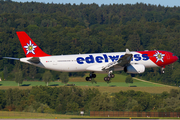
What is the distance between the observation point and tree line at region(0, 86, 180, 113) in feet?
558

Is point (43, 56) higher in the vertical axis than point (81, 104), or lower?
higher

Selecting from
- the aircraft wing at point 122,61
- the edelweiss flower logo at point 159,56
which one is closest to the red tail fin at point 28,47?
the aircraft wing at point 122,61

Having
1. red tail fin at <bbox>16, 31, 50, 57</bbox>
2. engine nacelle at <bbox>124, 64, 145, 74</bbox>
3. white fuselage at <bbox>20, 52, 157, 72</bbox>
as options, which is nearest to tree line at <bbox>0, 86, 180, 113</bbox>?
engine nacelle at <bbox>124, 64, 145, 74</bbox>

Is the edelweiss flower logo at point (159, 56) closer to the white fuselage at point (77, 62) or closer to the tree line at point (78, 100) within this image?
the white fuselage at point (77, 62)

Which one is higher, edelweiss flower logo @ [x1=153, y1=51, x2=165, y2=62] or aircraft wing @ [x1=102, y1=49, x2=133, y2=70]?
edelweiss flower logo @ [x1=153, y1=51, x2=165, y2=62]

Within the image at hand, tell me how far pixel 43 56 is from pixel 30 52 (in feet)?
10.0

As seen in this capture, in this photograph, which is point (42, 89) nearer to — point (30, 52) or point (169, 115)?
point (169, 115)

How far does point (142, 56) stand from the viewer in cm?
8588

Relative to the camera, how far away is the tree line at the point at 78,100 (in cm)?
17012

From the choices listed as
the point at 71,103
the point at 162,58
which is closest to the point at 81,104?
the point at 71,103

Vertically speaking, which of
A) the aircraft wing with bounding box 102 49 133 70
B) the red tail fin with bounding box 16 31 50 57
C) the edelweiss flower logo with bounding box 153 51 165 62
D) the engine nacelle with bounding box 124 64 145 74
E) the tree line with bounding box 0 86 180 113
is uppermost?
the red tail fin with bounding box 16 31 50 57

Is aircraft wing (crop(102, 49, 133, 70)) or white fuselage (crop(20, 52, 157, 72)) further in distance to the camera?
white fuselage (crop(20, 52, 157, 72))

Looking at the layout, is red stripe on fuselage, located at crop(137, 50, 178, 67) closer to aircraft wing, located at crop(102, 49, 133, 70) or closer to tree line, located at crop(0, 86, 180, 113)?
aircraft wing, located at crop(102, 49, 133, 70)

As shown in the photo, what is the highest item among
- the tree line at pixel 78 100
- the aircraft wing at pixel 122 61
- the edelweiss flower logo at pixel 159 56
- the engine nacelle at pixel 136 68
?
the edelweiss flower logo at pixel 159 56
